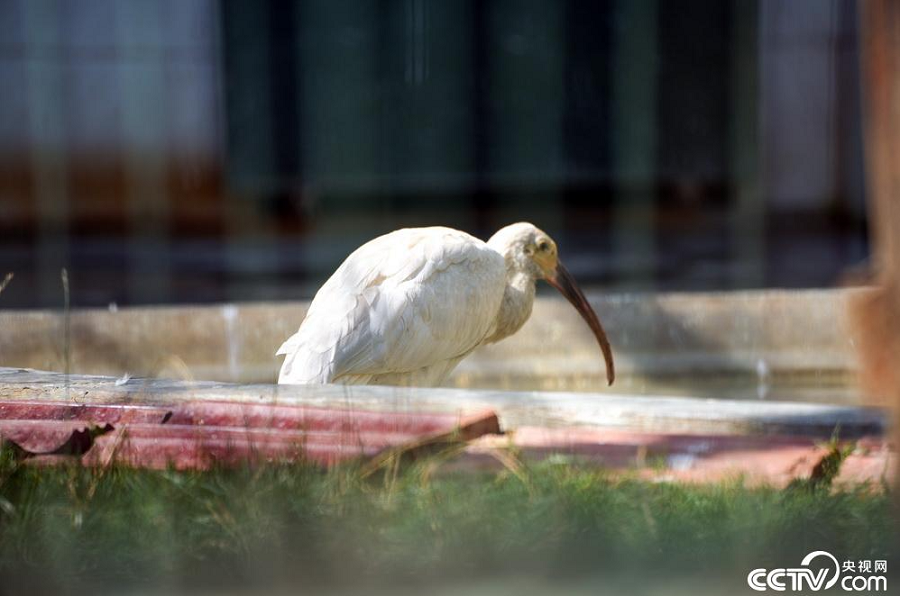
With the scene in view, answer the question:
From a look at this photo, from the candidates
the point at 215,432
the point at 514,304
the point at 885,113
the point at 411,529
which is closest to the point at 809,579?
the point at 411,529

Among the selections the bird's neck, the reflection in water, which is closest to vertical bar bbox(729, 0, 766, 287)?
the reflection in water

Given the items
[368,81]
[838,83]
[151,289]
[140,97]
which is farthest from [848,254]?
[140,97]

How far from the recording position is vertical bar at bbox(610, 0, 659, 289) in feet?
32.3

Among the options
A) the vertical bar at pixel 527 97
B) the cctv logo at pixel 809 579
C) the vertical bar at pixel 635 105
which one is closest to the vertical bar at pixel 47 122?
the vertical bar at pixel 527 97

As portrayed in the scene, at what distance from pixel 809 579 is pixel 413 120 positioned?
25.2 feet

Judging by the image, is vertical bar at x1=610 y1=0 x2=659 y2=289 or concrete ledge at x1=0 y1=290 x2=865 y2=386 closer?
concrete ledge at x1=0 y1=290 x2=865 y2=386

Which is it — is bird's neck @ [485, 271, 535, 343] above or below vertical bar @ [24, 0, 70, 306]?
below

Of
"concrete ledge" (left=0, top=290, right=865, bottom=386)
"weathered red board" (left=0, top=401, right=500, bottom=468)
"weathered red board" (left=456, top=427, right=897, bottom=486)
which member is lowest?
"concrete ledge" (left=0, top=290, right=865, bottom=386)

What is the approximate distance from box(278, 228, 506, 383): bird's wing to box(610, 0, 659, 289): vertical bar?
5560mm

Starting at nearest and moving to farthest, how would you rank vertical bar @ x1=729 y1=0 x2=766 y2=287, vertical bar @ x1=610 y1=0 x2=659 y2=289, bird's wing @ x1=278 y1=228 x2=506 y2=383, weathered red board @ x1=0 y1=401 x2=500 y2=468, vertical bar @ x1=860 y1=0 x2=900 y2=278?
vertical bar @ x1=860 y1=0 x2=900 y2=278, weathered red board @ x1=0 y1=401 x2=500 y2=468, bird's wing @ x1=278 y1=228 x2=506 y2=383, vertical bar @ x1=729 y1=0 x2=766 y2=287, vertical bar @ x1=610 y1=0 x2=659 y2=289

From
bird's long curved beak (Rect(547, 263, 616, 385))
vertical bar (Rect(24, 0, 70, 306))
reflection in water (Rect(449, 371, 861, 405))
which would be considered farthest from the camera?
vertical bar (Rect(24, 0, 70, 306))

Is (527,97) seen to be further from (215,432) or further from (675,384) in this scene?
(215,432)

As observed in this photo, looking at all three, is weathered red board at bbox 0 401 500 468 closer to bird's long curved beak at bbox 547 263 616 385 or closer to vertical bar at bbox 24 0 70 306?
bird's long curved beak at bbox 547 263 616 385

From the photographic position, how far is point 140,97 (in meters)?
9.62
